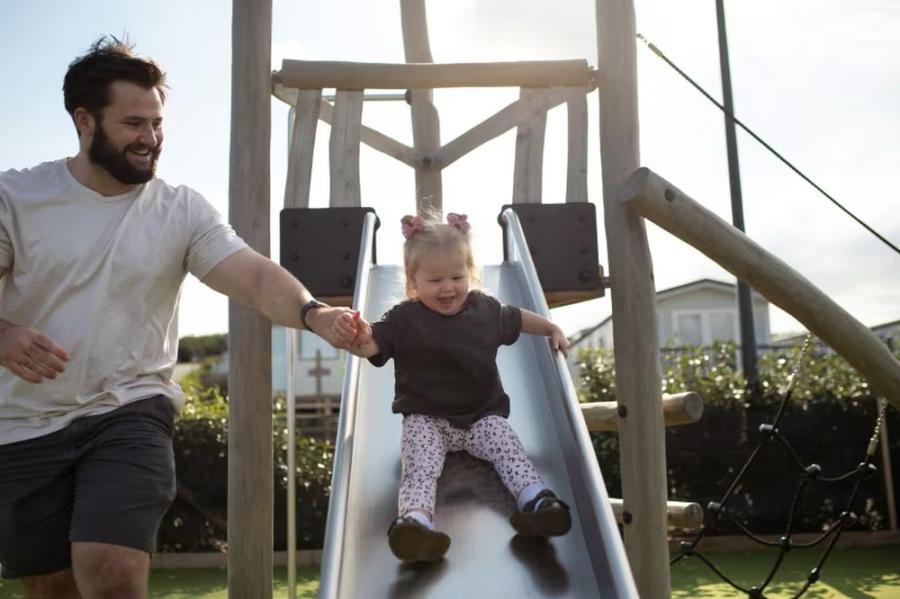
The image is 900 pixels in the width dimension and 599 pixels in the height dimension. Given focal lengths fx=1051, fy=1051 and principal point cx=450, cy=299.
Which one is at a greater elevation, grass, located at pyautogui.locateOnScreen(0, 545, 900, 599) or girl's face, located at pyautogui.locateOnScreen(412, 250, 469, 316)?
girl's face, located at pyautogui.locateOnScreen(412, 250, 469, 316)

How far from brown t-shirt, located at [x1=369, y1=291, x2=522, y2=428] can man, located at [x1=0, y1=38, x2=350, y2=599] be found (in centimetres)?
88

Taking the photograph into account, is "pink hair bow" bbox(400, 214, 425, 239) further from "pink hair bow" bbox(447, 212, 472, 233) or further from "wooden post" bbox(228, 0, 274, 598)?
"wooden post" bbox(228, 0, 274, 598)

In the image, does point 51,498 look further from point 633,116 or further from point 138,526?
point 633,116

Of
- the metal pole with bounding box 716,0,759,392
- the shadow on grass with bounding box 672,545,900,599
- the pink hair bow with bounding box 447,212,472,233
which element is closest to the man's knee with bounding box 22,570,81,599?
the pink hair bow with bounding box 447,212,472,233

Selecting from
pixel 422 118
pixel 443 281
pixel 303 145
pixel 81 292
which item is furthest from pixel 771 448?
pixel 81 292

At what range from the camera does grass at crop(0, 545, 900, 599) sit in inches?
319

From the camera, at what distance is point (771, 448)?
1074cm

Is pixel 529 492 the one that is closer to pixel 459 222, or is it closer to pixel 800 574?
pixel 459 222

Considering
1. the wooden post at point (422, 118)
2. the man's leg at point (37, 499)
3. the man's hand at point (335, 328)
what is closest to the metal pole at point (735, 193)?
the wooden post at point (422, 118)

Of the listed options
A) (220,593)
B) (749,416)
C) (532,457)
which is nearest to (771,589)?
(749,416)

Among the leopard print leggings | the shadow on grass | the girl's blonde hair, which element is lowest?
the shadow on grass

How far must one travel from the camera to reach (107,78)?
306 centimetres

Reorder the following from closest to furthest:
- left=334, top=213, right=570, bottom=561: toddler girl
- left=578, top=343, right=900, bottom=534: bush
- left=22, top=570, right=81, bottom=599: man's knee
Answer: left=22, top=570, right=81, bottom=599: man's knee < left=334, top=213, right=570, bottom=561: toddler girl < left=578, top=343, right=900, bottom=534: bush

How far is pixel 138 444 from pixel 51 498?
298 mm
